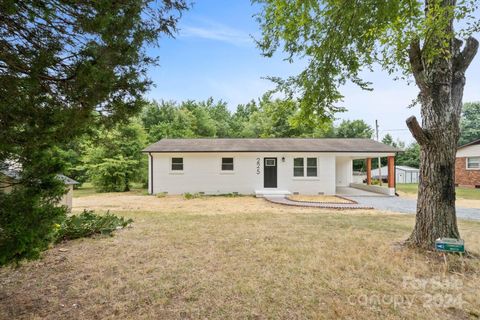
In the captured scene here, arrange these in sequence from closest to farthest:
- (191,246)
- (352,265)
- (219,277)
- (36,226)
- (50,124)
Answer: (50,124)
(36,226)
(219,277)
(352,265)
(191,246)

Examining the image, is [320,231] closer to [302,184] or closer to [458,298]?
[458,298]

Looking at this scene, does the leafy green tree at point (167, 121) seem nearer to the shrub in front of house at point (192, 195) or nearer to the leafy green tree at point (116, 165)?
the leafy green tree at point (116, 165)

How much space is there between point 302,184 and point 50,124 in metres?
13.8

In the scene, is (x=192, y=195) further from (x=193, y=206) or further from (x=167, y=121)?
(x=167, y=121)

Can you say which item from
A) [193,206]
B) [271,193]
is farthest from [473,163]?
[193,206]

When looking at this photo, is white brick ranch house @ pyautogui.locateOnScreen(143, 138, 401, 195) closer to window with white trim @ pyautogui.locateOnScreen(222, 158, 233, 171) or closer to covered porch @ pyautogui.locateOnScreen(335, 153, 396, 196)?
window with white trim @ pyautogui.locateOnScreen(222, 158, 233, 171)

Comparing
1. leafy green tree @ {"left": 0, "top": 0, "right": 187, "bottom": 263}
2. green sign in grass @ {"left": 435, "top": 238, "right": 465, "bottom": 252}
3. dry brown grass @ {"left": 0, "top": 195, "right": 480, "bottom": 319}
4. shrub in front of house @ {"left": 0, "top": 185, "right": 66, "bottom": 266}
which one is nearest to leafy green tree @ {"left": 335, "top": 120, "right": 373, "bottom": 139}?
dry brown grass @ {"left": 0, "top": 195, "right": 480, "bottom": 319}

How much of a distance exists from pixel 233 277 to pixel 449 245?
364 centimetres

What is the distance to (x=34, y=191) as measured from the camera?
2654mm

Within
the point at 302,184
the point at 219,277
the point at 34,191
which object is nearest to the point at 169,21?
the point at 34,191

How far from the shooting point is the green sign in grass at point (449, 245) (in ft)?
13.9

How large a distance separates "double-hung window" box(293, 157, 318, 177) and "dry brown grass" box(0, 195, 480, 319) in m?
8.77

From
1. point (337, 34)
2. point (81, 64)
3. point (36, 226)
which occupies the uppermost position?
point (337, 34)

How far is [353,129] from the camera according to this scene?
34625mm
